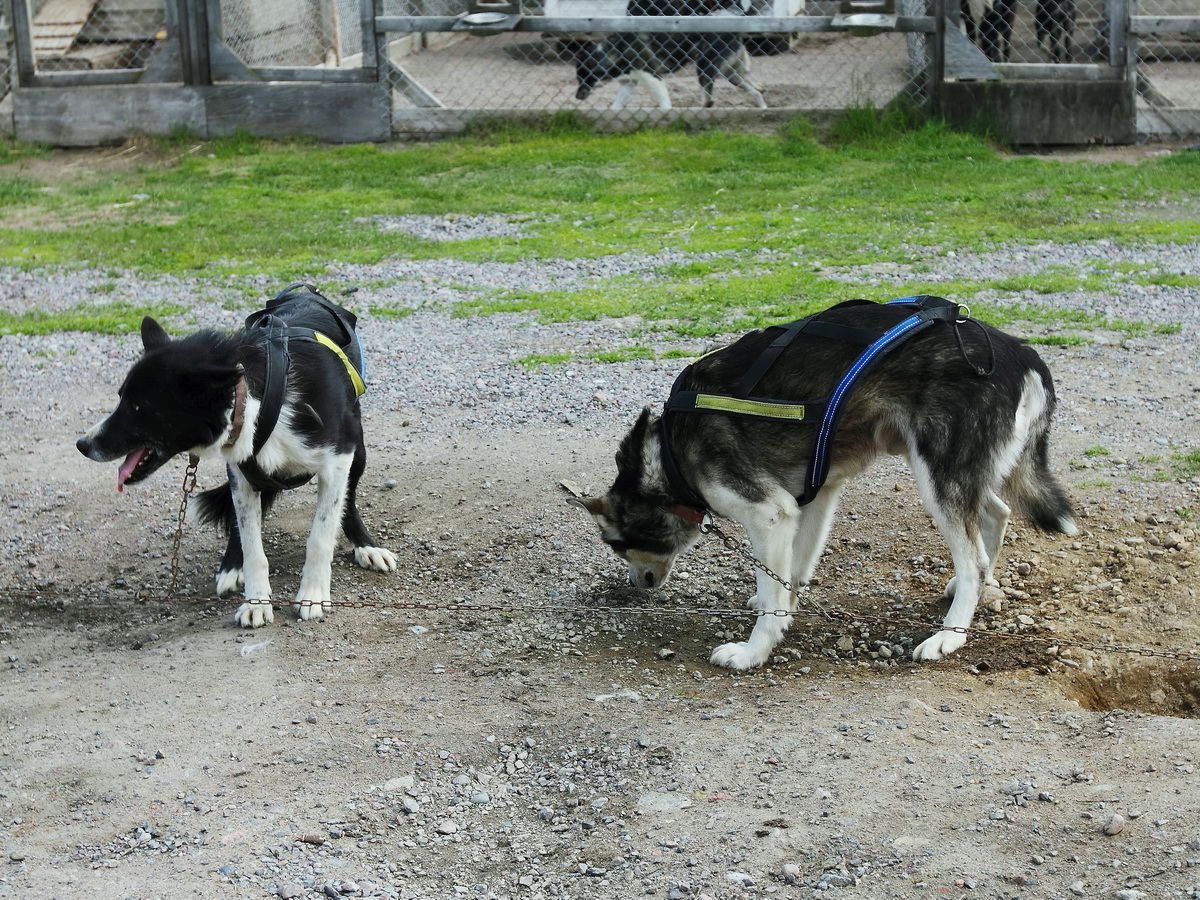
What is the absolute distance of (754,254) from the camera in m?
9.10

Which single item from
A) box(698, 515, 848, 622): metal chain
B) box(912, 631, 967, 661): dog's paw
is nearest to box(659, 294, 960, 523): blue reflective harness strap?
box(698, 515, 848, 622): metal chain

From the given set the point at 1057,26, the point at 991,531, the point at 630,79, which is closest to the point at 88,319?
the point at 991,531

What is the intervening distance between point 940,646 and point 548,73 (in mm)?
10276

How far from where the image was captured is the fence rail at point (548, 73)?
11617 millimetres

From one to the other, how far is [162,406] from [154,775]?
1268mm

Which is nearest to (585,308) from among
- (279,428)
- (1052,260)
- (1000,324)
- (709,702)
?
(1000,324)

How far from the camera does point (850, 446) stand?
4.40 m

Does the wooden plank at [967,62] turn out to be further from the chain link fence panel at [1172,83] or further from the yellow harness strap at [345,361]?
the yellow harness strap at [345,361]

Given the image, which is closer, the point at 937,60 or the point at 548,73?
the point at 937,60

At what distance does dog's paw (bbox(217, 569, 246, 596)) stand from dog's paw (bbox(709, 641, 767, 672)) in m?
1.93

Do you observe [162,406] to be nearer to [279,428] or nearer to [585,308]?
[279,428]

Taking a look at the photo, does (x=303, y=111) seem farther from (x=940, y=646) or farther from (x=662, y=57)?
(x=940, y=646)

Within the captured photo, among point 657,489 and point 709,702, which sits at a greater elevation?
point 657,489

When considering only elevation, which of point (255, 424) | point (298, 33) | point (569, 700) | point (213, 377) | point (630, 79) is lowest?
point (569, 700)
